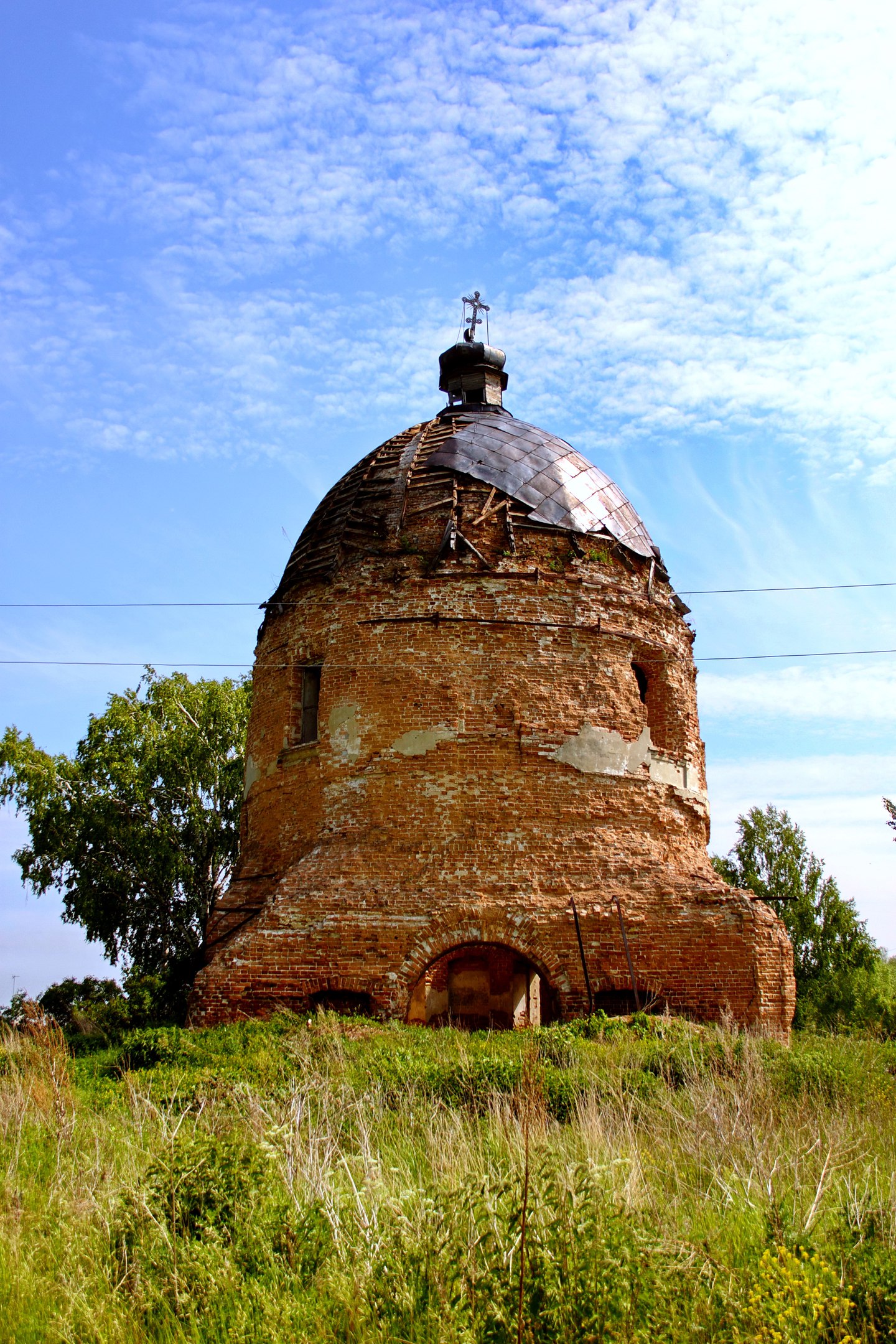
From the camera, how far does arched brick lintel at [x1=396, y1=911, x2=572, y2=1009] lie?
12031 mm

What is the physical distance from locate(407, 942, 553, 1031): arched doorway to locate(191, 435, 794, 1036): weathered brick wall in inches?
56.2

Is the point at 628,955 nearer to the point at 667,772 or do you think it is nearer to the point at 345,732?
the point at 667,772

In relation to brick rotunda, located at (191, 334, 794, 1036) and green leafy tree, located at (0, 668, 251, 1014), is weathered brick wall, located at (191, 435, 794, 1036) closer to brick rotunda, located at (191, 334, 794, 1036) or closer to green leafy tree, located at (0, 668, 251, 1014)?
brick rotunda, located at (191, 334, 794, 1036)

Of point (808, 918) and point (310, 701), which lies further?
point (808, 918)

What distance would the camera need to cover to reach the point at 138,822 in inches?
901

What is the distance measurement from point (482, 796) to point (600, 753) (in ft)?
5.62

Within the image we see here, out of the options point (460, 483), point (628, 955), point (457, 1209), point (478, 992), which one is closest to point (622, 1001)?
point (628, 955)

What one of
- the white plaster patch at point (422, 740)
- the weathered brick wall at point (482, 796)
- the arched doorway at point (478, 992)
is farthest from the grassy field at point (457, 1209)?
the white plaster patch at point (422, 740)

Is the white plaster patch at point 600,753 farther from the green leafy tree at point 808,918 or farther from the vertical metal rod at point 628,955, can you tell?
the green leafy tree at point 808,918

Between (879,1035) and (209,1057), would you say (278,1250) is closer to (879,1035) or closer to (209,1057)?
(209,1057)

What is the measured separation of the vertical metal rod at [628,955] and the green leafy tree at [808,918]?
1282 cm

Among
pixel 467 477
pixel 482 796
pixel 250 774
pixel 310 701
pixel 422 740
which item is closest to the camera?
pixel 482 796

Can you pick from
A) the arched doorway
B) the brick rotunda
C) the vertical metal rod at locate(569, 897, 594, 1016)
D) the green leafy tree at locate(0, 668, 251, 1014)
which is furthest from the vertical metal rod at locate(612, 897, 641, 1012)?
the green leafy tree at locate(0, 668, 251, 1014)

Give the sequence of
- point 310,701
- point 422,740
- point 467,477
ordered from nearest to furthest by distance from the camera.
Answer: point 422,740 < point 310,701 < point 467,477
